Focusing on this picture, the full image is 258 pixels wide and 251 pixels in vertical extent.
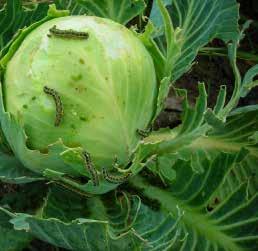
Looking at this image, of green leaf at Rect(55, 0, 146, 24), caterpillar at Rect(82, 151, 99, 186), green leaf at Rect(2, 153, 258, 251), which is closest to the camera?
caterpillar at Rect(82, 151, 99, 186)

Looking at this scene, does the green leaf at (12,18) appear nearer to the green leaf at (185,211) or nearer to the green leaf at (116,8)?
the green leaf at (116,8)

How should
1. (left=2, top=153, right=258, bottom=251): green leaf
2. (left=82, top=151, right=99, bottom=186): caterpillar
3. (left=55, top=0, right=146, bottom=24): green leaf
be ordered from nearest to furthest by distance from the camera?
(left=82, top=151, right=99, bottom=186): caterpillar → (left=2, top=153, right=258, bottom=251): green leaf → (left=55, top=0, right=146, bottom=24): green leaf

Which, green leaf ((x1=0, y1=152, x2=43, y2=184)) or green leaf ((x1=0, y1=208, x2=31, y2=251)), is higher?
green leaf ((x1=0, y1=152, x2=43, y2=184))

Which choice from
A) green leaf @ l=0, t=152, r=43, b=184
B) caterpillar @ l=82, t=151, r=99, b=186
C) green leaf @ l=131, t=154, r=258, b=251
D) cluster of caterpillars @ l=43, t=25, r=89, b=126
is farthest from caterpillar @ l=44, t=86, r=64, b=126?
green leaf @ l=131, t=154, r=258, b=251

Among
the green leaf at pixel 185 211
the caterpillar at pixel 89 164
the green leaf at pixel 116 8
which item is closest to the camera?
the caterpillar at pixel 89 164

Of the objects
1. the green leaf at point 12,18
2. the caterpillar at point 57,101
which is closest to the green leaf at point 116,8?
the green leaf at point 12,18

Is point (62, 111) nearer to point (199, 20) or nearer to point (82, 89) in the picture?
point (82, 89)

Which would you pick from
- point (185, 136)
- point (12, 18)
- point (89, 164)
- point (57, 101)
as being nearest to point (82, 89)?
point (57, 101)

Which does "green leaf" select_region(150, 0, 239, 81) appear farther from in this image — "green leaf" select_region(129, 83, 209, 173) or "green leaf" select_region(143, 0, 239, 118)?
"green leaf" select_region(129, 83, 209, 173)
